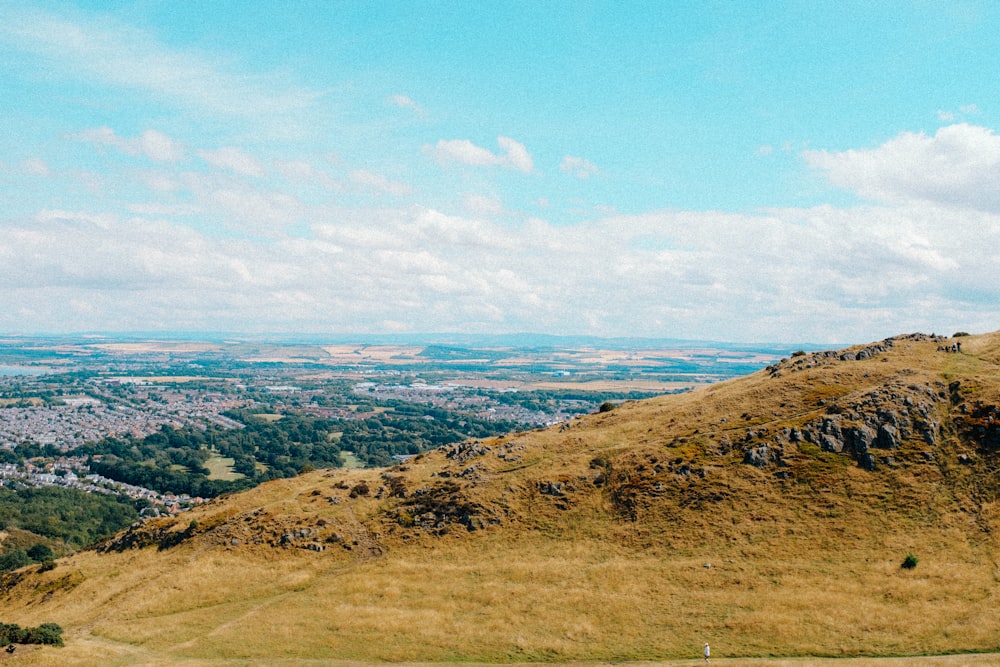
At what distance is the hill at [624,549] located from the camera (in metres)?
52.5

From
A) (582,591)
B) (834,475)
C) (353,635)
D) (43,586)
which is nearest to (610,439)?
(834,475)

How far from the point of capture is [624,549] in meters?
69.1

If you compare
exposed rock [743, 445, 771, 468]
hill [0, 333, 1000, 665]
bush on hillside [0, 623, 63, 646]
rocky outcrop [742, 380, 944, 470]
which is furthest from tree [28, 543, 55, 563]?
rocky outcrop [742, 380, 944, 470]

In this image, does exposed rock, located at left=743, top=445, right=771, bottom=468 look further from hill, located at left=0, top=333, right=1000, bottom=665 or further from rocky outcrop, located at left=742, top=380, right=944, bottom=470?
hill, located at left=0, top=333, right=1000, bottom=665

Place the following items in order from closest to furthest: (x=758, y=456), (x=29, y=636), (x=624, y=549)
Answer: (x=29, y=636)
(x=624, y=549)
(x=758, y=456)

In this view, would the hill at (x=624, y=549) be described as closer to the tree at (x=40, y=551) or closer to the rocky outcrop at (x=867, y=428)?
the rocky outcrop at (x=867, y=428)


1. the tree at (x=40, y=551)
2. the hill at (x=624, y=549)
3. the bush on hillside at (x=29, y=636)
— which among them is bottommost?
the tree at (x=40, y=551)

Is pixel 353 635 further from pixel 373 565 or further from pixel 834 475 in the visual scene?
pixel 834 475

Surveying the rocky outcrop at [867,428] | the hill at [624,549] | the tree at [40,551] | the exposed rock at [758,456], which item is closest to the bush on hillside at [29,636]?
the hill at [624,549]

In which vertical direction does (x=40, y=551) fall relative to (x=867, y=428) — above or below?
below

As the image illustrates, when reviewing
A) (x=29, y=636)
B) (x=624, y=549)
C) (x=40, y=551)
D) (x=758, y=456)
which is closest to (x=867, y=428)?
(x=758, y=456)

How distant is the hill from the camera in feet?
172

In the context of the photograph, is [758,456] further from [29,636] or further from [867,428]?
[29,636]

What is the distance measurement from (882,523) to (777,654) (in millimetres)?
26439
